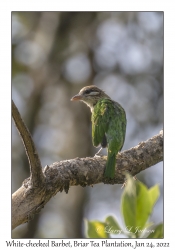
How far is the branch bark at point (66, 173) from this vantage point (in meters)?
4.22

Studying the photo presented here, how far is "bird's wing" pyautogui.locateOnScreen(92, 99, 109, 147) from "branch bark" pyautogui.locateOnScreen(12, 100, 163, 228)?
0.83 m

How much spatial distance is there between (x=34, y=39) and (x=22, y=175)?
4.85 metres

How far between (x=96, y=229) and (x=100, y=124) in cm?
494

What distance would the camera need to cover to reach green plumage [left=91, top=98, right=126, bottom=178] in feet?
20.8

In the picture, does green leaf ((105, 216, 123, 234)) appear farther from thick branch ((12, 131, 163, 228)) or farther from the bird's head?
the bird's head

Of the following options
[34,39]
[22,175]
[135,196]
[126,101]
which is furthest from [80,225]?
[135,196]

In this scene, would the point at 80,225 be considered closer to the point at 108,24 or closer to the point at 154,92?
the point at 154,92

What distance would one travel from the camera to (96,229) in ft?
5.84

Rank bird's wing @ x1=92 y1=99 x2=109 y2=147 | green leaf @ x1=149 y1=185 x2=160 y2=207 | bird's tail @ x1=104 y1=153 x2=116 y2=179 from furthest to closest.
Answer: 1. bird's wing @ x1=92 y1=99 x2=109 y2=147
2. bird's tail @ x1=104 y1=153 x2=116 y2=179
3. green leaf @ x1=149 y1=185 x2=160 y2=207

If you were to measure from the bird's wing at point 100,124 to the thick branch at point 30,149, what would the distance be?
8.05ft

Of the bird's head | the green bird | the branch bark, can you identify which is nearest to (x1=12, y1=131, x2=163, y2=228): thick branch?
the branch bark

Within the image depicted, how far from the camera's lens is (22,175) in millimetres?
13695

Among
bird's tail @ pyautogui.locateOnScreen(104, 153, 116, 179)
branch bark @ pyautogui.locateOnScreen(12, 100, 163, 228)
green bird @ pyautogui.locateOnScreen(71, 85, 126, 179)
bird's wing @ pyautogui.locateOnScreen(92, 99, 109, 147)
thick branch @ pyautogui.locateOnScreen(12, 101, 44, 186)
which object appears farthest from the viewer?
bird's wing @ pyautogui.locateOnScreen(92, 99, 109, 147)

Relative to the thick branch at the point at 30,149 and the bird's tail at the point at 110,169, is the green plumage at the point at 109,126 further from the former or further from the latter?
the thick branch at the point at 30,149
